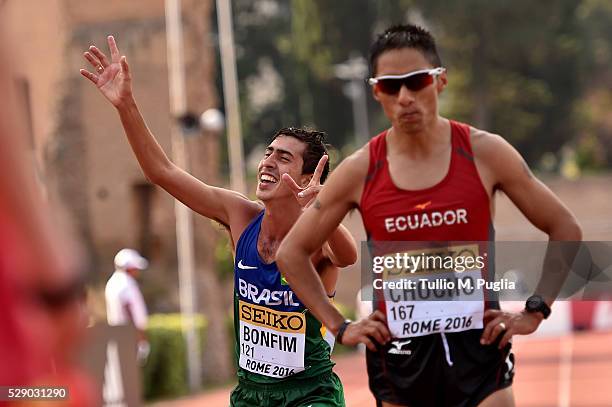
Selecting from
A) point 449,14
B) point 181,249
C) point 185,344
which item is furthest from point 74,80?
point 449,14

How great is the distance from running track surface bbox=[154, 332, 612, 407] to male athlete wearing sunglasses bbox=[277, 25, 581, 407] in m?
11.3

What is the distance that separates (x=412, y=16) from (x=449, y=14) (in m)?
2.35

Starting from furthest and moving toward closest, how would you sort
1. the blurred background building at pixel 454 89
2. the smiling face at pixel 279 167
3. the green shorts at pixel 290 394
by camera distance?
1. the blurred background building at pixel 454 89
2. the smiling face at pixel 279 167
3. the green shorts at pixel 290 394

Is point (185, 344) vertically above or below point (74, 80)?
below

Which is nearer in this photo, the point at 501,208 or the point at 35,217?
the point at 35,217

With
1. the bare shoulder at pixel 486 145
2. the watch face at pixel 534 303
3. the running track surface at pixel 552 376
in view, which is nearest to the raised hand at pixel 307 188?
the bare shoulder at pixel 486 145

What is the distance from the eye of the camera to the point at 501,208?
54.3 m

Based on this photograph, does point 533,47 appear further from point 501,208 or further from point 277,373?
point 277,373

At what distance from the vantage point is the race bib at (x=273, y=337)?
18.1 feet

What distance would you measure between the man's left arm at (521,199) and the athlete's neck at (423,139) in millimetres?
151

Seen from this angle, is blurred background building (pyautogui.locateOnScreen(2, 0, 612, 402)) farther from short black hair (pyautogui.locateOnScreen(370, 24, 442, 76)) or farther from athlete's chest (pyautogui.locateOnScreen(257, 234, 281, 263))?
short black hair (pyautogui.locateOnScreen(370, 24, 442, 76))

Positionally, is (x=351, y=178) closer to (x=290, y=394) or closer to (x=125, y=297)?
(x=290, y=394)

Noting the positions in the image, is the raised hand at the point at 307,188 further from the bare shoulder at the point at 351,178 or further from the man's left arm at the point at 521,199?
the man's left arm at the point at 521,199

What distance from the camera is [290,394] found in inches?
218
